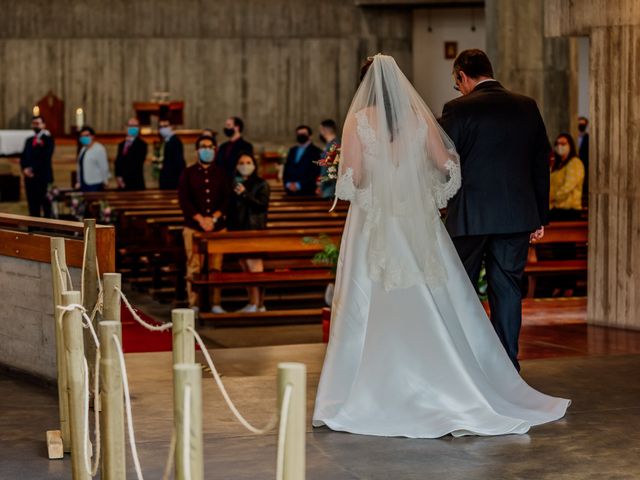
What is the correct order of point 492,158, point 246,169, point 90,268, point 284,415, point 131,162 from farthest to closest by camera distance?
point 131,162 < point 246,169 < point 492,158 < point 90,268 < point 284,415

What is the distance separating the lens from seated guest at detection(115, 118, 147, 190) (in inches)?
754

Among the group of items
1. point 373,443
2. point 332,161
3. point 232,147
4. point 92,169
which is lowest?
point 373,443

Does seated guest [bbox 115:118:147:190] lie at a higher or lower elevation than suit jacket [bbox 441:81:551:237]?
lower

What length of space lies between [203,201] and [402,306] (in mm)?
5885

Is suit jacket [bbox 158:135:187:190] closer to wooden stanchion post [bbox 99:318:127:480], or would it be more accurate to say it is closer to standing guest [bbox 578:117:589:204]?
standing guest [bbox 578:117:589:204]

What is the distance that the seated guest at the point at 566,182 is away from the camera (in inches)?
490

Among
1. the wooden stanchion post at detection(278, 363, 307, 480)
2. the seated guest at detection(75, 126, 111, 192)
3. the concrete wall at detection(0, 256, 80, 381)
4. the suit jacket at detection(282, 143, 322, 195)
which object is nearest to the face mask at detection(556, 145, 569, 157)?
the suit jacket at detection(282, 143, 322, 195)

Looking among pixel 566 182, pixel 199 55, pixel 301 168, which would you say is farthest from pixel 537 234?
pixel 199 55

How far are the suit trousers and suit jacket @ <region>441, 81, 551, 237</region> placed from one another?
111 millimetres

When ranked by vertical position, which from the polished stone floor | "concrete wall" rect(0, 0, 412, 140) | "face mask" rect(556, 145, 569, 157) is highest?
"concrete wall" rect(0, 0, 412, 140)

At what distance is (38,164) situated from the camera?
19.8 metres

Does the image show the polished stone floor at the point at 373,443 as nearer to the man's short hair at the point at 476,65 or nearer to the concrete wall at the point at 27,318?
the concrete wall at the point at 27,318

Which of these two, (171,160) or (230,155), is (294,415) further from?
(171,160)

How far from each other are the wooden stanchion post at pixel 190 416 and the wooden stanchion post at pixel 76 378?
1.17 meters
